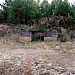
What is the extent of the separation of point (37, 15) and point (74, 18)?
2360 mm

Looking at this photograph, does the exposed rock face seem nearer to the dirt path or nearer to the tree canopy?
the tree canopy

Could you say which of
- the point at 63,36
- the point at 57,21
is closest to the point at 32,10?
the point at 57,21

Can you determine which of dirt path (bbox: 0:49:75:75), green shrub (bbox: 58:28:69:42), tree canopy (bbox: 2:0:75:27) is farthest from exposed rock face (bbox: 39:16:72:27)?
dirt path (bbox: 0:49:75:75)

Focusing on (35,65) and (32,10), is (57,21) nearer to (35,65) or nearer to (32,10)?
(32,10)

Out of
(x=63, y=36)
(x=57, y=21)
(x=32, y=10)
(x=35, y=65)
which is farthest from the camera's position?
(x=32, y=10)

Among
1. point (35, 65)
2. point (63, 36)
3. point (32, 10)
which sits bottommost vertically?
point (35, 65)

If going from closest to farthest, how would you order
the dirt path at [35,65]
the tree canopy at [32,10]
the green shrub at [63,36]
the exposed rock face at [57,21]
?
the dirt path at [35,65] → the green shrub at [63,36] → the exposed rock face at [57,21] → the tree canopy at [32,10]

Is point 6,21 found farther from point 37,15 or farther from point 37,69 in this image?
point 37,69

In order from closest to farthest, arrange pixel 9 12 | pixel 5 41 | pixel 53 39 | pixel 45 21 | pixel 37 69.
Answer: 1. pixel 37 69
2. pixel 5 41
3. pixel 53 39
4. pixel 45 21
5. pixel 9 12

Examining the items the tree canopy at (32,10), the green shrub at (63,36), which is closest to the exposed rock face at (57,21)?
the tree canopy at (32,10)

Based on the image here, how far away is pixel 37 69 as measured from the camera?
5184mm

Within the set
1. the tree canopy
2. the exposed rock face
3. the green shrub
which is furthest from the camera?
the tree canopy

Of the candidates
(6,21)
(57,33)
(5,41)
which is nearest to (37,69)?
(5,41)

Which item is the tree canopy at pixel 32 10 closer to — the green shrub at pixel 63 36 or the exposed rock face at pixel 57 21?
the exposed rock face at pixel 57 21
